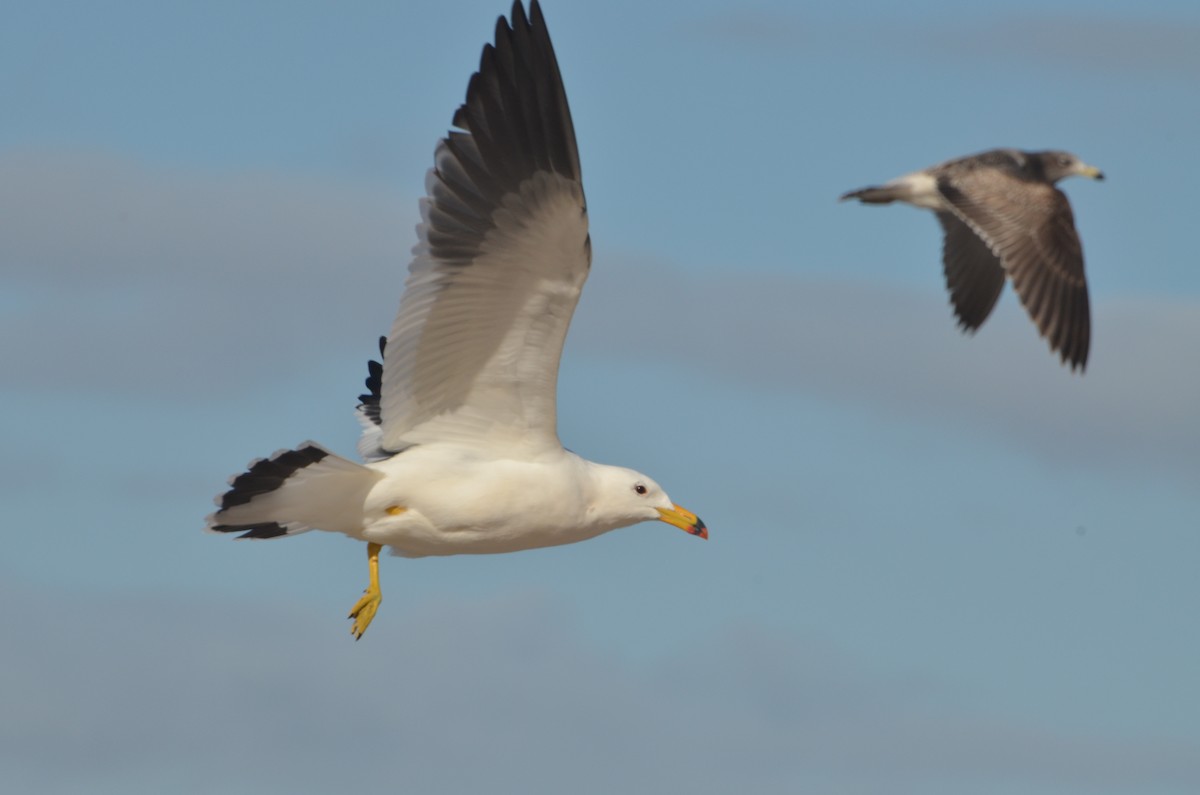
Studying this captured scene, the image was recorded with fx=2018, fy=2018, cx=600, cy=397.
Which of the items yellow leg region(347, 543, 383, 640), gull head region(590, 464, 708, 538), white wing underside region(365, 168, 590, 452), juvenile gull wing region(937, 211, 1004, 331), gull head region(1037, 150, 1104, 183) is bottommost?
yellow leg region(347, 543, 383, 640)

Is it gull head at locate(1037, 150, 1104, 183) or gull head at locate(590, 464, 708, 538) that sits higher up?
gull head at locate(1037, 150, 1104, 183)

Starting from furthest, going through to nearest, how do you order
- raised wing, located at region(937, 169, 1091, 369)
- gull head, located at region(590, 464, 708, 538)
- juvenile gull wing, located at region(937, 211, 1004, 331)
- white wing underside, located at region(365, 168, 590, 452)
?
juvenile gull wing, located at region(937, 211, 1004, 331) < raised wing, located at region(937, 169, 1091, 369) < gull head, located at region(590, 464, 708, 538) < white wing underside, located at region(365, 168, 590, 452)

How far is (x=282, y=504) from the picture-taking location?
12.0 meters

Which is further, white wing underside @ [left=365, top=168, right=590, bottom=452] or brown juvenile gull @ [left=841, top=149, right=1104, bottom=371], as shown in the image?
brown juvenile gull @ [left=841, top=149, right=1104, bottom=371]

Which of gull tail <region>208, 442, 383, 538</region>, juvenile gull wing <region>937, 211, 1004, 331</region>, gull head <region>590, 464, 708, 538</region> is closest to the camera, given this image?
gull tail <region>208, 442, 383, 538</region>

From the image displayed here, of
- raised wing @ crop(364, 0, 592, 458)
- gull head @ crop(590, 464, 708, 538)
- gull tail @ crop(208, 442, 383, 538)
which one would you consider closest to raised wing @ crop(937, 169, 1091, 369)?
gull head @ crop(590, 464, 708, 538)

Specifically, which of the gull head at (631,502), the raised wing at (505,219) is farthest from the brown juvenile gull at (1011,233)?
the raised wing at (505,219)

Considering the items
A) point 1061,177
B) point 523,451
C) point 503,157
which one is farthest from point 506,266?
point 1061,177

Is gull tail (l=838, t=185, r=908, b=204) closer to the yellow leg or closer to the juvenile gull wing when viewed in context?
the juvenile gull wing

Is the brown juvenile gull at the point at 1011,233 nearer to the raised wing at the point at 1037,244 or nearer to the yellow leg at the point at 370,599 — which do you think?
the raised wing at the point at 1037,244

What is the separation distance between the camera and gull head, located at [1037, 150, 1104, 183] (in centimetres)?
2000

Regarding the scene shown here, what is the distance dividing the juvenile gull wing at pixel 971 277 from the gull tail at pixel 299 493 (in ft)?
29.2

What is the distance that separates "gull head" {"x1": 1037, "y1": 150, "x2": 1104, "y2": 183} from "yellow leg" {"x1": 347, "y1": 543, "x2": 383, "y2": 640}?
9.66 meters

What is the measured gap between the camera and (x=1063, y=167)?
800 inches
